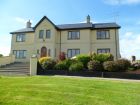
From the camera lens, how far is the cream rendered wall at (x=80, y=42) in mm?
31281

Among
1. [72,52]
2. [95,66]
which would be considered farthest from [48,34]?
[95,66]

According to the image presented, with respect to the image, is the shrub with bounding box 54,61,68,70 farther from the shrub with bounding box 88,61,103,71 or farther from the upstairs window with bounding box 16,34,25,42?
the upstairs window with bounding box 16,34,25,42

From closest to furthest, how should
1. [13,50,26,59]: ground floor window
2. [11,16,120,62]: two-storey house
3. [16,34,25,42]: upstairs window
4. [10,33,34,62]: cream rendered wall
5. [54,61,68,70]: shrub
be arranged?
[54,61,68,70]: shrub
[11,16,120,62]: two-storey house
[10,33,34,62]: cream rendered wall
[13,50,26,59]: ground floor window
[16,34,25,42]: upstairs window

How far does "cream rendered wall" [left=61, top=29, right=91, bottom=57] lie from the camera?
103 feet

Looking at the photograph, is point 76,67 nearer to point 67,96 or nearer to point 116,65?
point 116,65

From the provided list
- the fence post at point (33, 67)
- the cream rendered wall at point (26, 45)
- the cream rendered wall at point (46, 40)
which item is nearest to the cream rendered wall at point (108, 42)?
the cream rendered wall at point (46, 40)

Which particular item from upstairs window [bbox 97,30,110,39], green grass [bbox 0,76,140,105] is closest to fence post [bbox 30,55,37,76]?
green grass [bbox 0,76,140,105]

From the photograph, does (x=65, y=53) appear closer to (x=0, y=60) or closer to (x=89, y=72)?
(x=0, y=60)

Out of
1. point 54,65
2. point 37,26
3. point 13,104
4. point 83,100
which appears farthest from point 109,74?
point 37,26

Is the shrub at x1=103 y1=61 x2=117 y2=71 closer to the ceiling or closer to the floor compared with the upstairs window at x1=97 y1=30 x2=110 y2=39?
closer to the floor

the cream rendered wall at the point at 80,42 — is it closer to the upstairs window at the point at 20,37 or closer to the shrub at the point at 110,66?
the upstairs window at the point at 20,37

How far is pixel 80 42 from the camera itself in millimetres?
31641

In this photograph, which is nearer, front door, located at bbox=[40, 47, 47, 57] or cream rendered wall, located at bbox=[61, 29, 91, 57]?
cream rendered wall, located at bbox=[61, 29, 91, 57]

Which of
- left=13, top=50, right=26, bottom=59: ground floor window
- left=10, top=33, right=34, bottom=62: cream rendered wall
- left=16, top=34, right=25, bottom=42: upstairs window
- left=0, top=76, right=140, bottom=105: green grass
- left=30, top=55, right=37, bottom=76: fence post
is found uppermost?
left=16, top=34, right=25, bottom=42: upstairs window
